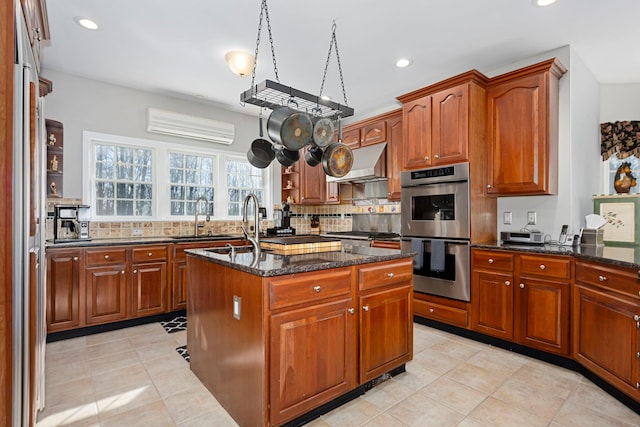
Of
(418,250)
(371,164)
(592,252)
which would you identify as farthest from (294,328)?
(371,164)

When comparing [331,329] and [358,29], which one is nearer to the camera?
[331,329]

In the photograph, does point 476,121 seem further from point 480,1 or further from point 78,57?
point 78,57

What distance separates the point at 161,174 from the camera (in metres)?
4.45

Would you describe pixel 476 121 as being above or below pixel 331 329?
above

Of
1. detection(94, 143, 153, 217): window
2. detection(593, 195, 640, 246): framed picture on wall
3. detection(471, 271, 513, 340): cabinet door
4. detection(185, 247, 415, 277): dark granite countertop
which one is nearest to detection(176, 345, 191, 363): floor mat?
detection(185, 247, 415, 277): dark granite countertop

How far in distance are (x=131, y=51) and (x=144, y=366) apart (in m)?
2.95

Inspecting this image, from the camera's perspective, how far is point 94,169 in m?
3.99

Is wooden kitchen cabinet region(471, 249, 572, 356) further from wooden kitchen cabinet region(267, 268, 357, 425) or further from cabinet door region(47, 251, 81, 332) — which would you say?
cabinet door region(47, 251, 81, 332)

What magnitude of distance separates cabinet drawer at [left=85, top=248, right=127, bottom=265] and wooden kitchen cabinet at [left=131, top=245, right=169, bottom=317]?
0.37 ft

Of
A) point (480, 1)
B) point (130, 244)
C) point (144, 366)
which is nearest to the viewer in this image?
point (480, 1)

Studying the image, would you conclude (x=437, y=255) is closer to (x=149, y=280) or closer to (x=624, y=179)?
(x=624, y=179)

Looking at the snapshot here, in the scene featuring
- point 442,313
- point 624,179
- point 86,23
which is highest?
point 86,23

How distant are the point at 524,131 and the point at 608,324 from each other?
1.77m

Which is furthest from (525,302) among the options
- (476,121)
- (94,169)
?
(94,169)
